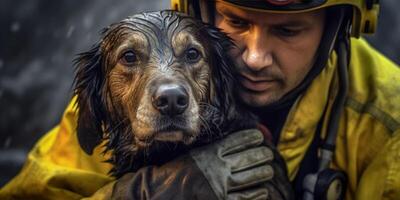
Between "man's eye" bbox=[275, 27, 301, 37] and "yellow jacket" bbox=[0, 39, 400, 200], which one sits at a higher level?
"man's eye" bbox=[275, 27, 301, 37]

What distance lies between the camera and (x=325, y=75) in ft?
16.0

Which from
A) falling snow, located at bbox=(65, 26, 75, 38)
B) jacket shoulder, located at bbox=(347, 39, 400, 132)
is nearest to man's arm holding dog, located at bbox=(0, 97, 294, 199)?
jacket shoulder, located at bbox=(347, 39, 400, 132)

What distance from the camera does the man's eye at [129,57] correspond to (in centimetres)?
423

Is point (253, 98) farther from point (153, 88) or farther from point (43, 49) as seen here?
point (43, 49)

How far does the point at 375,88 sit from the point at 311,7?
0.61m

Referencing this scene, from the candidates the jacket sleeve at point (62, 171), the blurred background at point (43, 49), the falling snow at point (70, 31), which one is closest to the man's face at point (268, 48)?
the jacket sleeve at point (62, 171)

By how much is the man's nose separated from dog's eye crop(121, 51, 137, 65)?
0.56 m

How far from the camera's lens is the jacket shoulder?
15.8 ft

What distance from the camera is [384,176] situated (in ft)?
15.2

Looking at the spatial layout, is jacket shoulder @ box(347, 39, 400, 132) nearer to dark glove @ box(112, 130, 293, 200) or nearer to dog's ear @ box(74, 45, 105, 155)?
dark glove @ box(112, 130, 293, 200)

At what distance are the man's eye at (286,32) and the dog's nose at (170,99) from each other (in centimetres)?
80

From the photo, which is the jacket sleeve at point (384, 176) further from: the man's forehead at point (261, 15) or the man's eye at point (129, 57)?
the man's eye at point (129, 57)

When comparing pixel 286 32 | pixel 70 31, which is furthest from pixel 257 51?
pixel 70 31

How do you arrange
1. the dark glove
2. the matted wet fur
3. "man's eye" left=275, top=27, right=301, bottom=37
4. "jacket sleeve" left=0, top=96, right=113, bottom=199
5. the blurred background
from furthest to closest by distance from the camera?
the blurred background
"jacket sleeve" left=0, top=96, right=113, bottom=199
"man's eye" left=275, top=27, right=301, bottom=37
the dark glove
the matted wet fur
